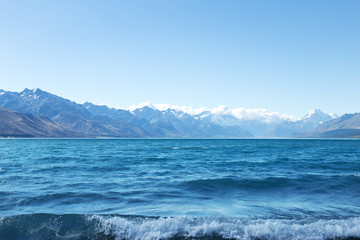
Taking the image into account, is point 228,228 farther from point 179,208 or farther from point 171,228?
point 179,208

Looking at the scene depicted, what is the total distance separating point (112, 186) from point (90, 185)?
2.66 m

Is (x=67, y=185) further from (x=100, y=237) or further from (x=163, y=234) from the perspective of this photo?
(x=163, y=234)

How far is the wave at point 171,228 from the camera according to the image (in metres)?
15.4

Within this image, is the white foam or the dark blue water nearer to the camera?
the white foam

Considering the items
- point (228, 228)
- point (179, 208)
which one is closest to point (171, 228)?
point (228, 228)

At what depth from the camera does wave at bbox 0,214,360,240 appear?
15.4 metres

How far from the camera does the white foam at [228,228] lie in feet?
50.3

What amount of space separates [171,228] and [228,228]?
11.6ft

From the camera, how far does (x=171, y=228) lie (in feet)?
53.1

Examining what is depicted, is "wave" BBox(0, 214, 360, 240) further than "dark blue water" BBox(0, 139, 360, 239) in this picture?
No

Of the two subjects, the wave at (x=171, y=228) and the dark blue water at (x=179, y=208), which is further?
the dark blue water at (x=179, y=208)

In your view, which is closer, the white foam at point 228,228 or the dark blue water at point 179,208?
the white foam at point 228,228

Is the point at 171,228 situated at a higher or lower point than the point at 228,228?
lower

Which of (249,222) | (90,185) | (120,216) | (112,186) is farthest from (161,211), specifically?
(90,185)
